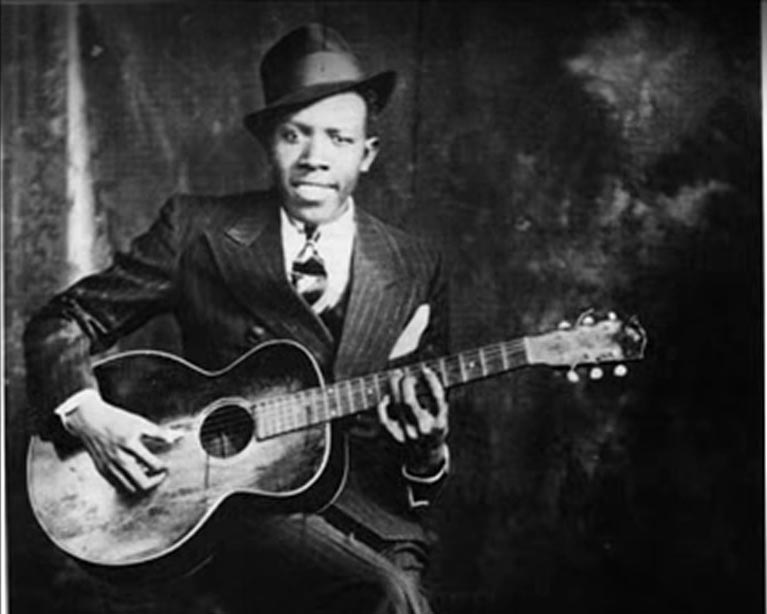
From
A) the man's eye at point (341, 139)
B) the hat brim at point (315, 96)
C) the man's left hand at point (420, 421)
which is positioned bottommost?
the man's left hand at point (420, 421)

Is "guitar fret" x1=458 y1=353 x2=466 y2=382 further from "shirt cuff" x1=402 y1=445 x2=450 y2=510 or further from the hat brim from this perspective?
the hat brim

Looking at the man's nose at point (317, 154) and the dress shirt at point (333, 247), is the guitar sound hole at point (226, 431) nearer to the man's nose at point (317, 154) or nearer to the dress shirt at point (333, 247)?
the dress shirt at point (333, 247)

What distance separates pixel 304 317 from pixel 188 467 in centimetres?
33

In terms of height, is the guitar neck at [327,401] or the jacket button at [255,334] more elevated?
the jacket button at [255,334]

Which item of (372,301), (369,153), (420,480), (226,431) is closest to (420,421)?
(420,480)

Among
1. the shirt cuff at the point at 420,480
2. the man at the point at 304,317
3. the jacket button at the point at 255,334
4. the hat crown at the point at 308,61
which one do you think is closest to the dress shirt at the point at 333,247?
the man at the point at 304,317

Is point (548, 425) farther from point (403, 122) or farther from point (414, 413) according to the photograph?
point (403, 122)

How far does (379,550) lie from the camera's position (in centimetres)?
212

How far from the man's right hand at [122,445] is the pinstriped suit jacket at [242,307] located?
6cm

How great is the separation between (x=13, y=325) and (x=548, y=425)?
941 millimetres

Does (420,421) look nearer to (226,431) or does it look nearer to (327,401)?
(327,401)

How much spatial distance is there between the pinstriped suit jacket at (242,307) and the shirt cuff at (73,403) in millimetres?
10

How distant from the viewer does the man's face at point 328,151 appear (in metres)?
2.14

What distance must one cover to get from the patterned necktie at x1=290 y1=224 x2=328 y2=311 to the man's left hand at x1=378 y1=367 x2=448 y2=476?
0.66 ft
